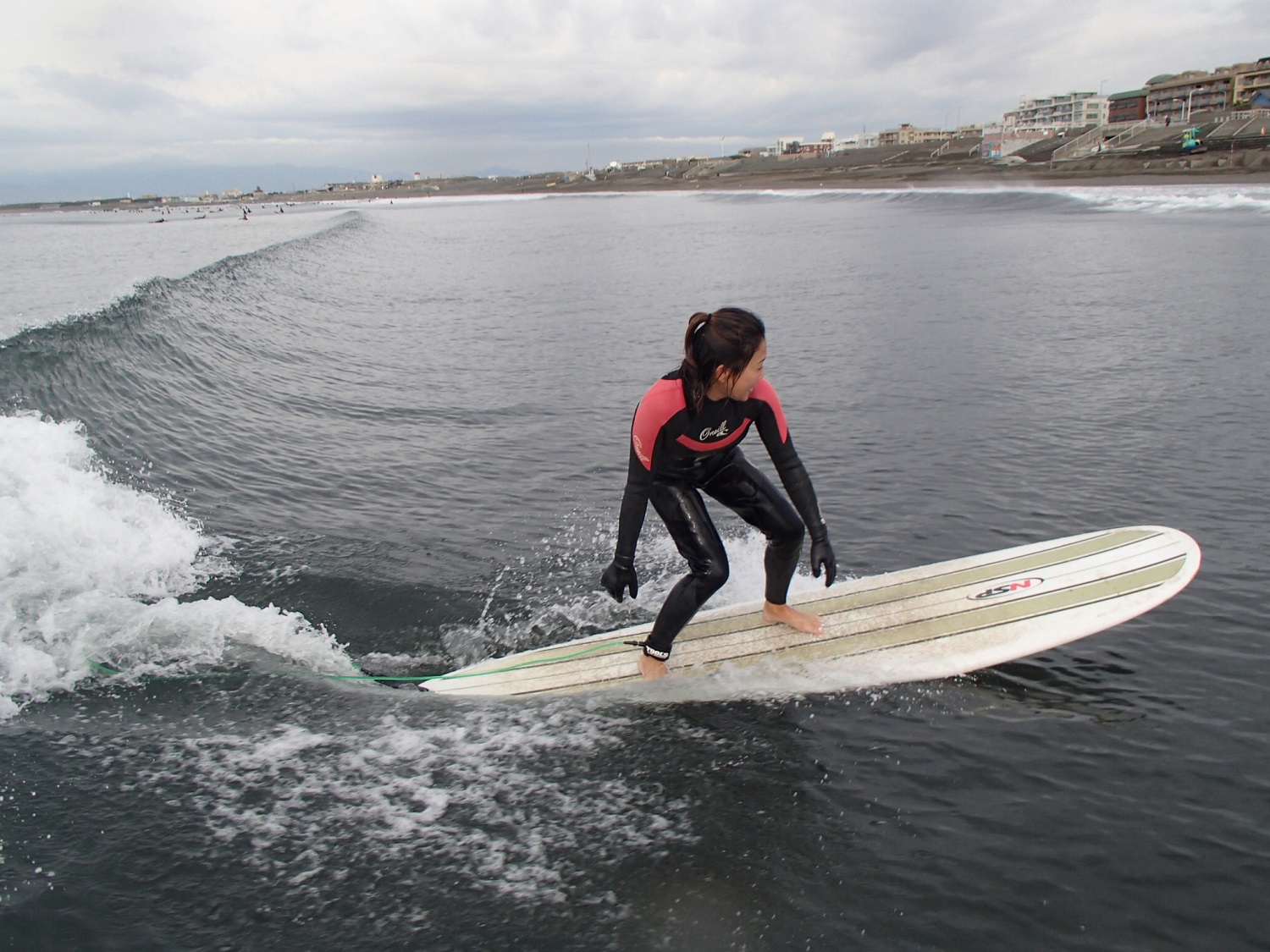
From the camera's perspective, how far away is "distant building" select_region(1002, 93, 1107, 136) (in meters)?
157

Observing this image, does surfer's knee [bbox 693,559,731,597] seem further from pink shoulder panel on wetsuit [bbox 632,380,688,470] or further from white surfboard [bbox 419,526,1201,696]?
pink shoulder panel on wetsuit [bbox 632,380,688,470]

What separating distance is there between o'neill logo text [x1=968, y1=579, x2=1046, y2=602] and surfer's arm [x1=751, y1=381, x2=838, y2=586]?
1.39 meters

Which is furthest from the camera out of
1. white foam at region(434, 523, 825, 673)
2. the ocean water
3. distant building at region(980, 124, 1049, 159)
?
distant building at region(980, 124, 1049, 159)

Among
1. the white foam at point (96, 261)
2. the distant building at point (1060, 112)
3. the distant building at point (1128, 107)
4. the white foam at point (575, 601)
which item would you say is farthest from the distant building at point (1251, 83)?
the white foam at point (575, 601)

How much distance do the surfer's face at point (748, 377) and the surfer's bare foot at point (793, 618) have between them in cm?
189

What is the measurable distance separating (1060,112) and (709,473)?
199680 mm

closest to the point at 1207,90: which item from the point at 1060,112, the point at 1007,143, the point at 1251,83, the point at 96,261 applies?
the point at 1251,83

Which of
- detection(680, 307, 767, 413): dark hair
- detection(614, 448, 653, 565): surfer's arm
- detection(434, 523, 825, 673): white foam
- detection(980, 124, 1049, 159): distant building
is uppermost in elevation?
detection(980, 124, 1049, 159): distant building

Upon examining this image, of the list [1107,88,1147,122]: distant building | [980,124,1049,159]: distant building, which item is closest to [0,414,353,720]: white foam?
[980,124,1049,159]: distant building

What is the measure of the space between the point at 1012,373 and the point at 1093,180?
6981 centimetres

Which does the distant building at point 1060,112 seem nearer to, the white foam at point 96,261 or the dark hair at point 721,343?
the white foam at point 96,261

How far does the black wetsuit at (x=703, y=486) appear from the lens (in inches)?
199

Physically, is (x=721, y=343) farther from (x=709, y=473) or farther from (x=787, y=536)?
(x=787, y=536)

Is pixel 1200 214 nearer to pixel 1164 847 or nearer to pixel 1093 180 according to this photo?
pixel 1093 180
